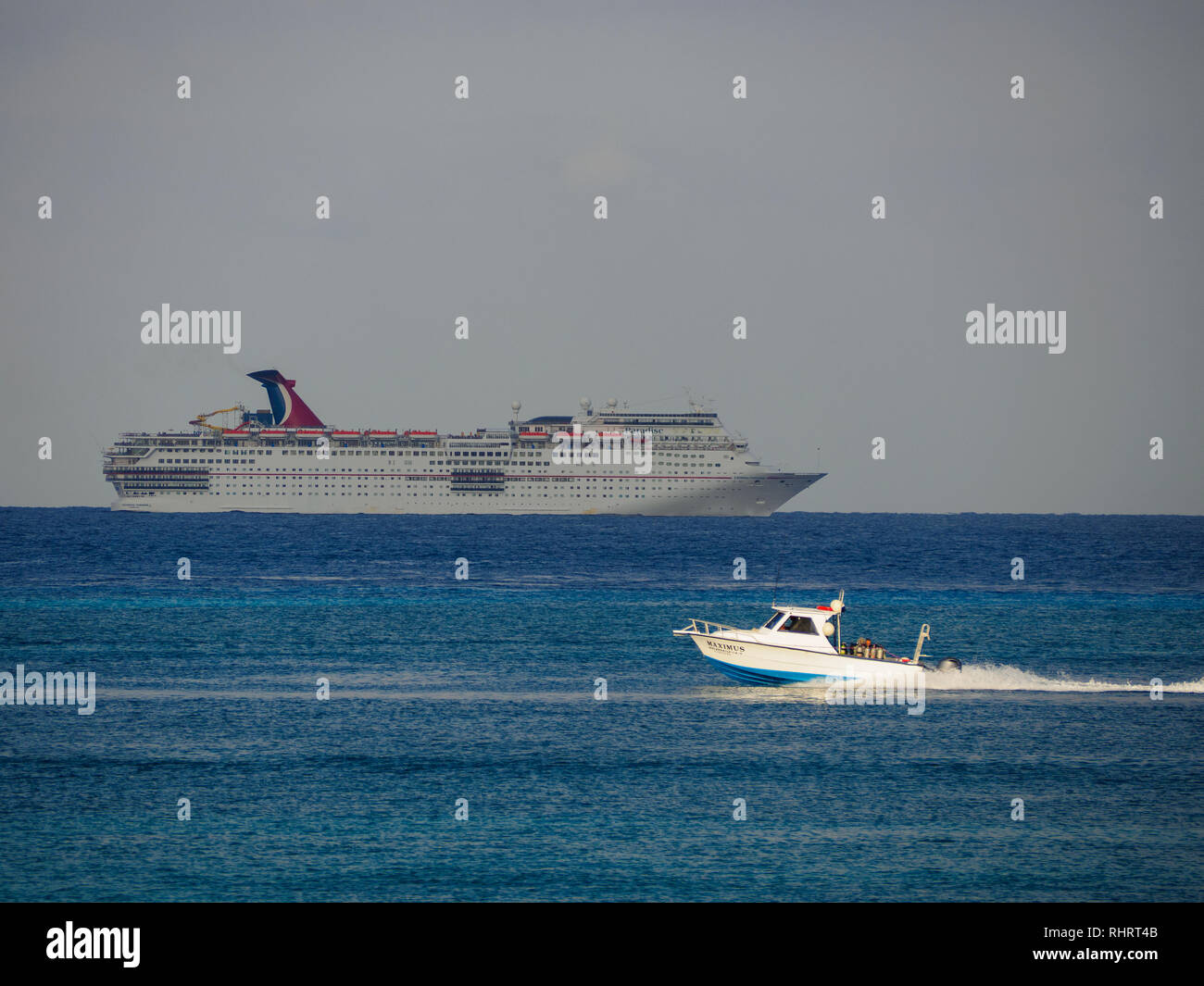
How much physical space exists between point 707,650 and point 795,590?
33002mm

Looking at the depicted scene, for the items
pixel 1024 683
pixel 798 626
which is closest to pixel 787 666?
pixel 798 626

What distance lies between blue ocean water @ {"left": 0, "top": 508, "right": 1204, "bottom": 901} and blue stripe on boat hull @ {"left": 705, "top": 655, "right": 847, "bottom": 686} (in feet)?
1.39

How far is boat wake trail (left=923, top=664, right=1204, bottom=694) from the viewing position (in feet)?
108

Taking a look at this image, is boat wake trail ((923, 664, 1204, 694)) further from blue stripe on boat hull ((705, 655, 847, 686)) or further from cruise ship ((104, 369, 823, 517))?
cruise ship ((104, 369, 823, 517))

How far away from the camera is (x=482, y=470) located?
153 m

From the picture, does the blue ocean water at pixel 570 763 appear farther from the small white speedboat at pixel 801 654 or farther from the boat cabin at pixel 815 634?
the boat cabin at pixel 815 634

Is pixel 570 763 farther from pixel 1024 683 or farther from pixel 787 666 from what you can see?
pixel 1024 683

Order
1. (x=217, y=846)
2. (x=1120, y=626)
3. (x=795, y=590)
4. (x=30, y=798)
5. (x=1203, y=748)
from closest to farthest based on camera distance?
(x=217, y=846)
(x=30, y=798)
(x=1203, y=748)
(x=1120, y=626)
(x=795, y=590)

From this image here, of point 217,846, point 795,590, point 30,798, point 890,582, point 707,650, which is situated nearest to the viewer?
point 217,846

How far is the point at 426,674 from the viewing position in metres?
34.9

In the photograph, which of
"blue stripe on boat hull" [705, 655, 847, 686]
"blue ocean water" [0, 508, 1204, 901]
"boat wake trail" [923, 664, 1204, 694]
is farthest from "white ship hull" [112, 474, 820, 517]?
"blue stripe on boat hull" [705, 655, 847, 686]
